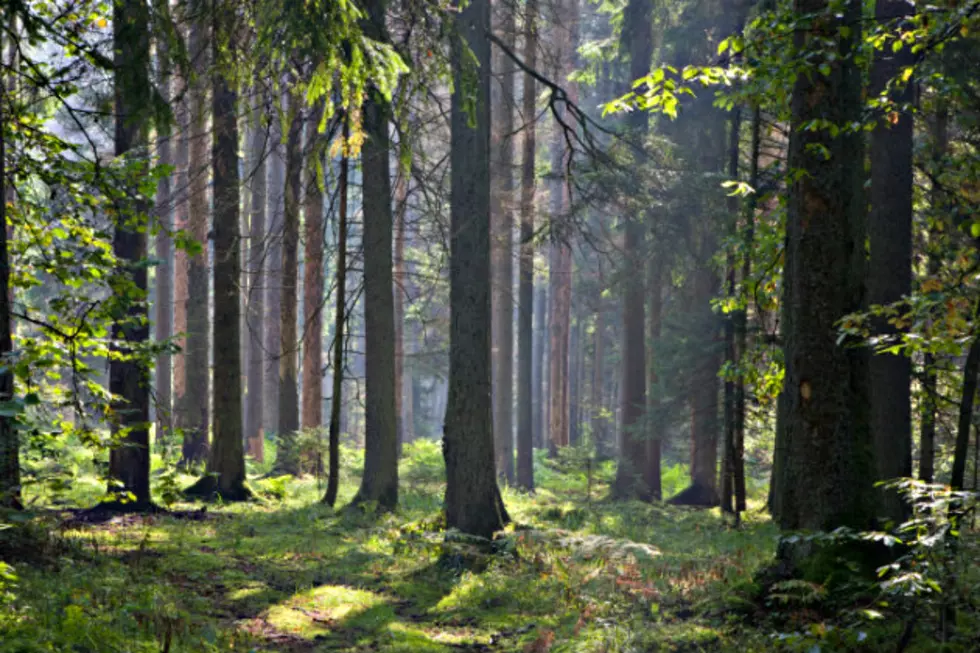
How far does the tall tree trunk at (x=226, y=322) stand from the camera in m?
13.5

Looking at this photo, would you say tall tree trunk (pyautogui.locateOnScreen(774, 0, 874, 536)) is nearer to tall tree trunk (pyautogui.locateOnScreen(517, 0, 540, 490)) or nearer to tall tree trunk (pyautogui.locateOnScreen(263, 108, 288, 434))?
tall tree trunk (pyautogui.locateOnScreen(517, 0, 540, 490))

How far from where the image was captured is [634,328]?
68.4 ft

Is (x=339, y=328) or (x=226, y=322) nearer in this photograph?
(x=339, y=328)

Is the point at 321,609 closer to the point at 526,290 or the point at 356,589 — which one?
the point at 356,589

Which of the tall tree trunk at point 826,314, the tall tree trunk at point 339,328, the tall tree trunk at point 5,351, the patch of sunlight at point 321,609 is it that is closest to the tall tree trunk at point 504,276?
the tall tree trunk at point 339,328

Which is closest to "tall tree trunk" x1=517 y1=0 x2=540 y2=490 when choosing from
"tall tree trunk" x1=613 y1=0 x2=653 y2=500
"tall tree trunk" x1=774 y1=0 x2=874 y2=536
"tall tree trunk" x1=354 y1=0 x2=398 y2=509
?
"tall tree trunk" x1=613 y1=0 x2=653 y2=500

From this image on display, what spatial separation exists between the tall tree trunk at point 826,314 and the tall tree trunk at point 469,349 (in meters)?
4.37

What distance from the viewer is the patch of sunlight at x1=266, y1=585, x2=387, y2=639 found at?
23.2ft

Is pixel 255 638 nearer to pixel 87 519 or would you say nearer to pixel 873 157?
pixel 87 519

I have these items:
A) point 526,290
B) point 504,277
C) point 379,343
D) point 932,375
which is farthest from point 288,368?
point 932,375

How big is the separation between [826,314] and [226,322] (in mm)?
10068

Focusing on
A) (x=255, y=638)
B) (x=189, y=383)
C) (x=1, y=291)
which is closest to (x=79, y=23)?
(x=1, y=291)

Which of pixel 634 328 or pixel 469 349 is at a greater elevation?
pixel 634 328

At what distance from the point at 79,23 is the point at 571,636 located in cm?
633
